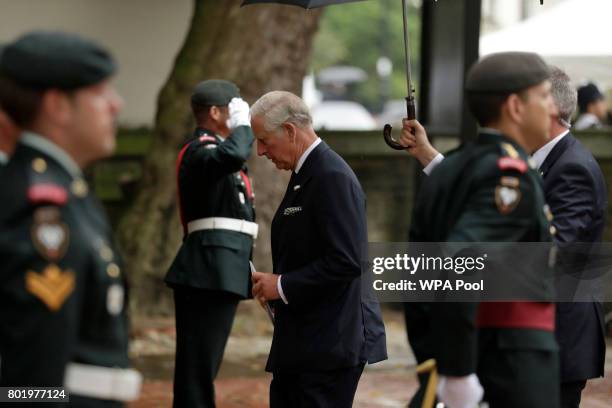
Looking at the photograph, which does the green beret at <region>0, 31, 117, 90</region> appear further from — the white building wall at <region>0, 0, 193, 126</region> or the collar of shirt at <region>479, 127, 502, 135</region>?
the white building wall at <region>0, 0, 193, 126</region>

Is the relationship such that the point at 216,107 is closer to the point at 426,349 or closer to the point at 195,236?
the point at 195,236

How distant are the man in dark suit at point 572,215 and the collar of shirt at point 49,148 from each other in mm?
2415

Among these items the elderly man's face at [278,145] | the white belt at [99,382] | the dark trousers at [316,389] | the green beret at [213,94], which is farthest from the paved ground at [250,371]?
the white belt at [99,382]

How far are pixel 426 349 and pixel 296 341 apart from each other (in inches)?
44.6

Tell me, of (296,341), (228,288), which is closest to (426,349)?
(296,341)

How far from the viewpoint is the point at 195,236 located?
6.69 meters

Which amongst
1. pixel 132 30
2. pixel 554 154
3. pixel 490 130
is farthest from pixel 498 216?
pixel 132 30

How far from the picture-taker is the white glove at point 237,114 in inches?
258

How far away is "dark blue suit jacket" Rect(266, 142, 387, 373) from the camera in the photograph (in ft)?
17.0

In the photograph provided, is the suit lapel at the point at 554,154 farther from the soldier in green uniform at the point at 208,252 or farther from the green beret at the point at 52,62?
the green beret at the point at 52,62

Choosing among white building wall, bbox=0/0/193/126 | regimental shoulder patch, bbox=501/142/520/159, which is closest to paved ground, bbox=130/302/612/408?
white building wall, bbox=0/0/193/126

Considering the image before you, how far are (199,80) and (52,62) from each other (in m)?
7.58

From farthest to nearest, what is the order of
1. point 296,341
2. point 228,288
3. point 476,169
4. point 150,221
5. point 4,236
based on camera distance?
point 150,221
point 228,288
point 296,341
point 476,169
point 4,236

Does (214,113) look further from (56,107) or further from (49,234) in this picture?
(49,234)
